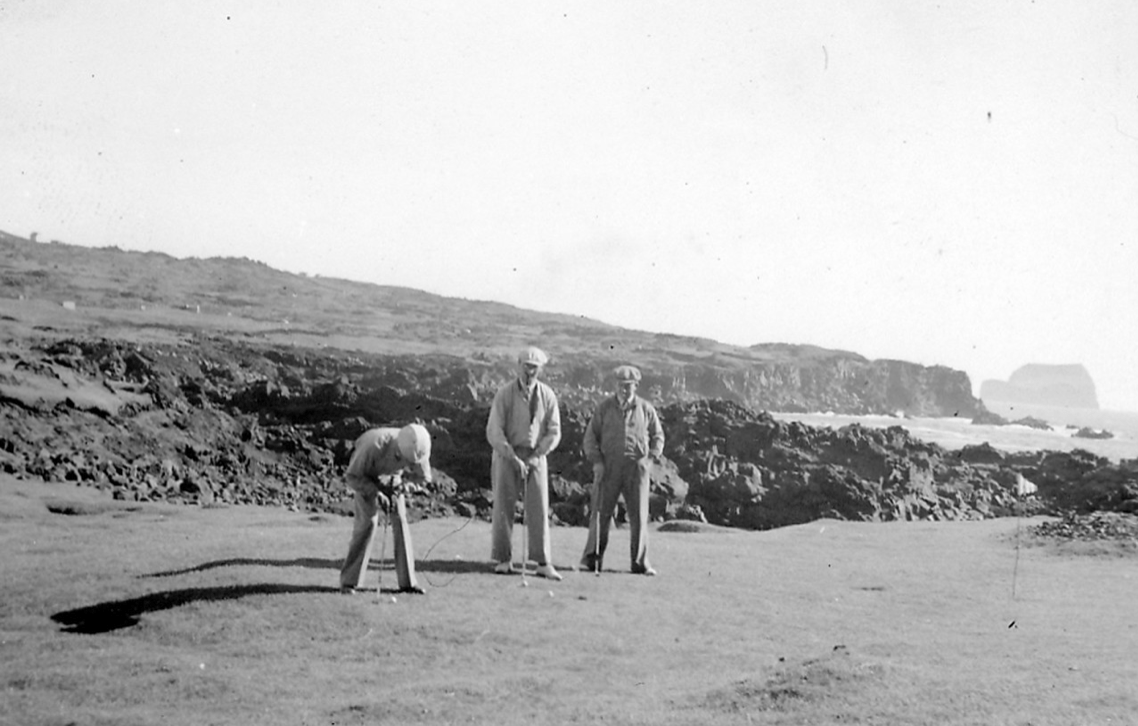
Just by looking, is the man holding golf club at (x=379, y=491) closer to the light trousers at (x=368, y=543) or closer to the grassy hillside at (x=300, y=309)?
the light trousers at (x=368, y=543)

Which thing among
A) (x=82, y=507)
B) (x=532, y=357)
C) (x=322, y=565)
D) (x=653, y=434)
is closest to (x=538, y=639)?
(x=322, y=565)

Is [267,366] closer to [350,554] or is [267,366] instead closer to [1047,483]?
[1047,483]

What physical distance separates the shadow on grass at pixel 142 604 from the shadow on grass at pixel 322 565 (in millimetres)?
688

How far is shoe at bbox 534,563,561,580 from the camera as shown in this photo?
9383 mm

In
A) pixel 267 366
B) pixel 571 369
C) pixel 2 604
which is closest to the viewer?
pixel 2 604

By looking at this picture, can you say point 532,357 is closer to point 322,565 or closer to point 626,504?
point 626,504

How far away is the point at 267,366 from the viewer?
1660 inches

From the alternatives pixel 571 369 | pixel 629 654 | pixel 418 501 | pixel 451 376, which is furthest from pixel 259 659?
pixel 571 369

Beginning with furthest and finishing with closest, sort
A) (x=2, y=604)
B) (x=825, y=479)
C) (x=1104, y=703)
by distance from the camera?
(x=825, y=479) → (x=2, y=604) → (x=1104, y=703)

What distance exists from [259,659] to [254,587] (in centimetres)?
149

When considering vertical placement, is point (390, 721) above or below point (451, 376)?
below

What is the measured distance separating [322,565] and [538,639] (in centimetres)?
293

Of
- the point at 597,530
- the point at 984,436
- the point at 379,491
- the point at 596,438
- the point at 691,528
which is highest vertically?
the point at 596,438

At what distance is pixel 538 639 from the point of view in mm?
7262
